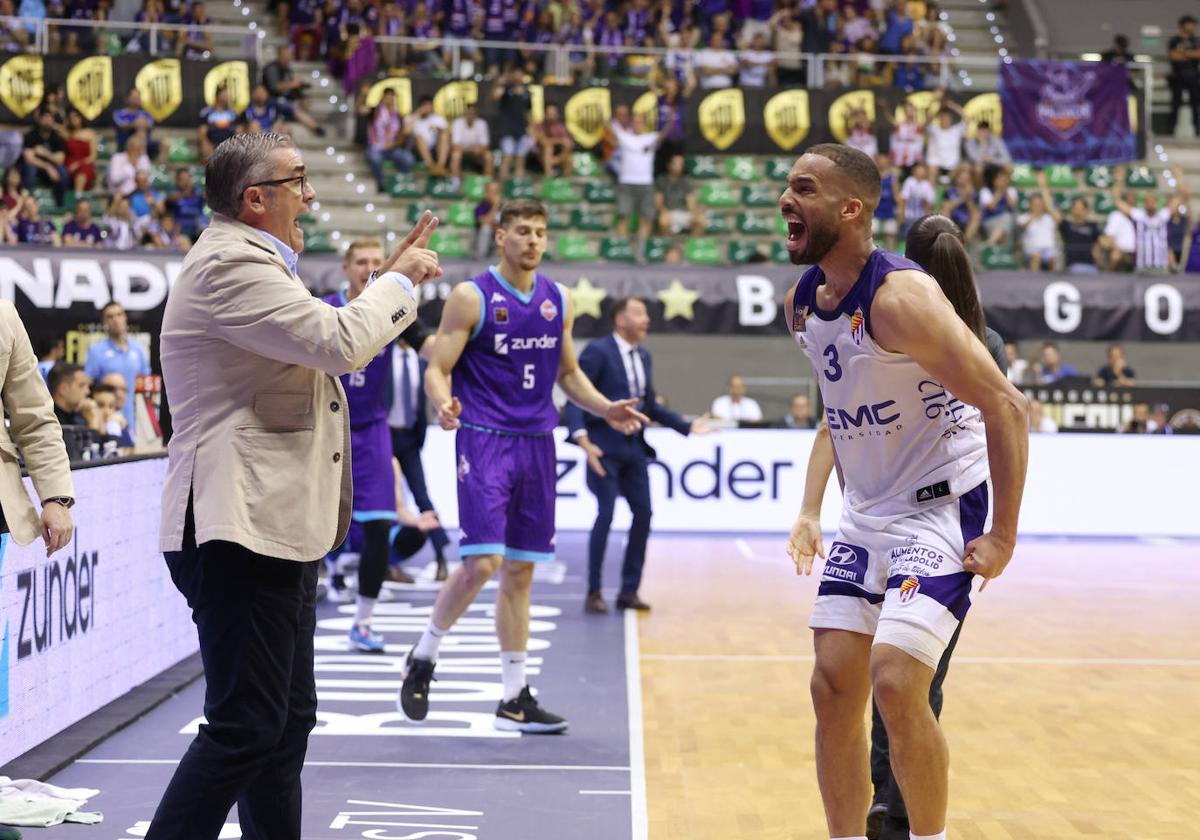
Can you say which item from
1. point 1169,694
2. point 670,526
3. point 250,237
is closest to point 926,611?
point 250,237

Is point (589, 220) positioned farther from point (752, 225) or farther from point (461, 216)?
point (752, 225)

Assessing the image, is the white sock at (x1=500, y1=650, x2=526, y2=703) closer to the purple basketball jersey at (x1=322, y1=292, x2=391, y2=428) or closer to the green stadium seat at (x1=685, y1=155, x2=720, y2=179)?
the purple basketball jersey at (x1=322, y1=292, x2=391, y2=428)

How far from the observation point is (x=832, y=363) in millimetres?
3941

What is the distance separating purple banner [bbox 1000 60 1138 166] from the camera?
2145 cm

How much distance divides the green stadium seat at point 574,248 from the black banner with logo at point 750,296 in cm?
198

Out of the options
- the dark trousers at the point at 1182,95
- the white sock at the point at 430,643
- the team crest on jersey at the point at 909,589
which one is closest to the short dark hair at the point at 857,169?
the team crest on jersey at the point at 909,589

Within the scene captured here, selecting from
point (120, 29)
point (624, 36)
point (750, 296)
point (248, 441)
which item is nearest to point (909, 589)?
point (248, 441)

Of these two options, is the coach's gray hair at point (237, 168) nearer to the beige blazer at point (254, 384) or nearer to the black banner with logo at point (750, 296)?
the beige blazer at point (254, 384)

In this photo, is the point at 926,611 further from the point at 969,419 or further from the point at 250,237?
the point at 250,237

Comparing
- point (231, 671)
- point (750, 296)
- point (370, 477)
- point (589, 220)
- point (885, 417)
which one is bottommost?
point (370, 477)

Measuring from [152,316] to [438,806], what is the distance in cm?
1188

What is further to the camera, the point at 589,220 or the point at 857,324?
A: the point at 589,220

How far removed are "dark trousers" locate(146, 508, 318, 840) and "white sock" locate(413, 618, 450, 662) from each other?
2.69 meters

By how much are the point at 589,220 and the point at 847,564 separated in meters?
16.7
